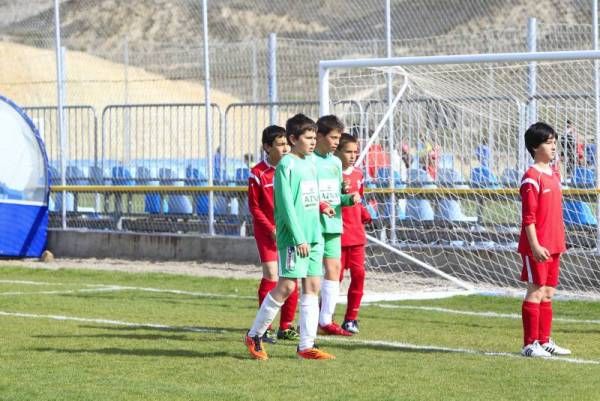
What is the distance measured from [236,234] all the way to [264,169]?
7.96m

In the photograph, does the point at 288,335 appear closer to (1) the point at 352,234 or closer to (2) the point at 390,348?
(2) the point at 390,348

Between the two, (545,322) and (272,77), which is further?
(272,77)

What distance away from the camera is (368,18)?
22.3 meters

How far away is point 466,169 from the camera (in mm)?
16453

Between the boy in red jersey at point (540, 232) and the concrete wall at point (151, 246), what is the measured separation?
887 centimetres

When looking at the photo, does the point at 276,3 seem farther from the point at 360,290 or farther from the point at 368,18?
the point at 360,290

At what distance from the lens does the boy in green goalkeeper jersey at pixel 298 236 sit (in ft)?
31.6

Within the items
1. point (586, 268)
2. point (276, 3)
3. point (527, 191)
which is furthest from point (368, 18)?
point (276, 3)

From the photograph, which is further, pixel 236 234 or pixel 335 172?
pixel 236 234

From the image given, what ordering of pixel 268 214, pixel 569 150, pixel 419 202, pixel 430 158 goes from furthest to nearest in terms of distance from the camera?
pixel 430 158 → pixel 419 202 → pixel 569 150 → pixel 268 214

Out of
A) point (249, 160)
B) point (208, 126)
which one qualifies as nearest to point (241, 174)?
point (249, 160)

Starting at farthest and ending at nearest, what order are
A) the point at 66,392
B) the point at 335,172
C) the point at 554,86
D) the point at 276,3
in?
1. the point at 276,3
2. the point at 554,86
3. the point at 335,172
4. the point at 66,392

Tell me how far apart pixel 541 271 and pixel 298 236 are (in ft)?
5.68

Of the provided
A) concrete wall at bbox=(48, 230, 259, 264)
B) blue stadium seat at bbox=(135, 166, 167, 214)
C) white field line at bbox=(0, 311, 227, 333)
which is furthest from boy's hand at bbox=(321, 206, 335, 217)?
blue stadium seat at bbox=(135, 166, 167, 214)
